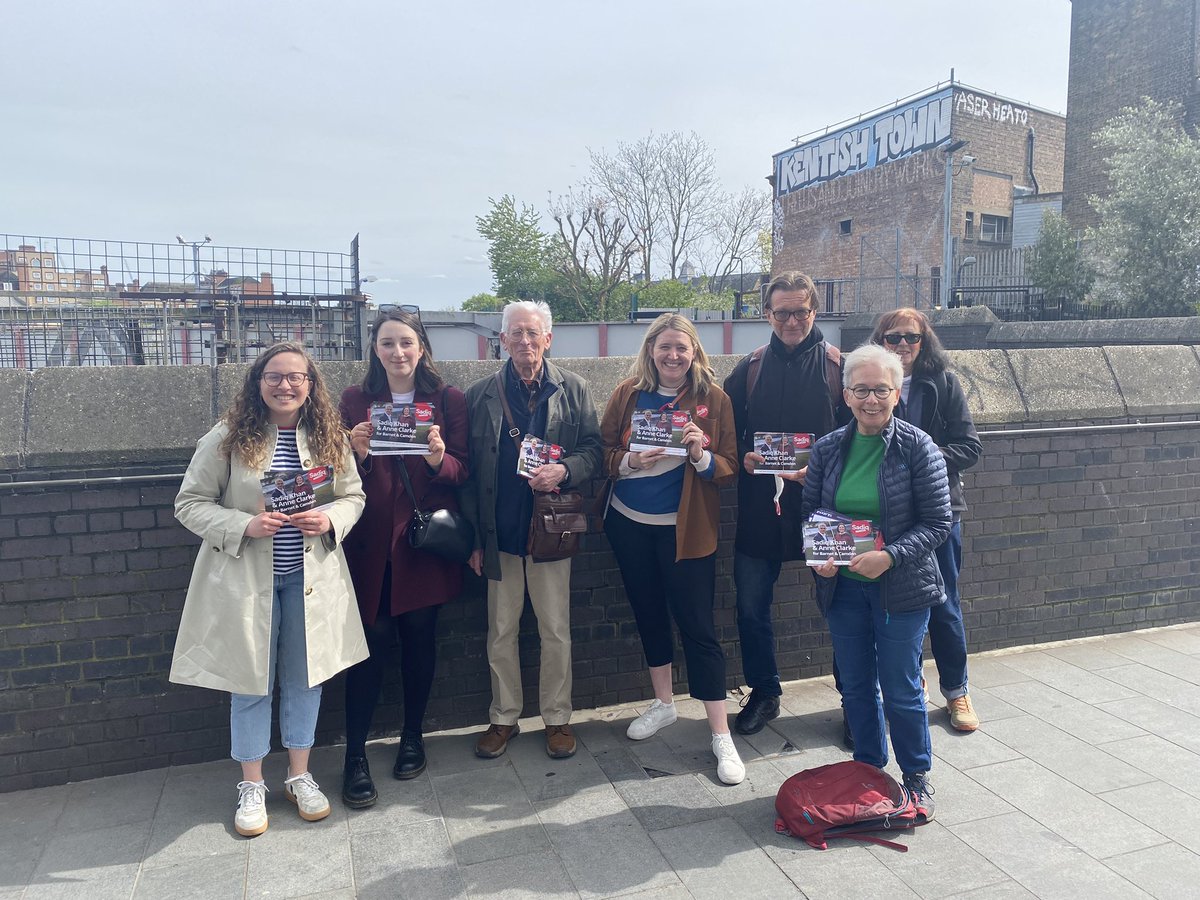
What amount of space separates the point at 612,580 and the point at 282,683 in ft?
5.65

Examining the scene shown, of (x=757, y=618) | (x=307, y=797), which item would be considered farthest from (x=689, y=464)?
(x=307, y=797)

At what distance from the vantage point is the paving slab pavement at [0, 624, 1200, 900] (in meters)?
3.08

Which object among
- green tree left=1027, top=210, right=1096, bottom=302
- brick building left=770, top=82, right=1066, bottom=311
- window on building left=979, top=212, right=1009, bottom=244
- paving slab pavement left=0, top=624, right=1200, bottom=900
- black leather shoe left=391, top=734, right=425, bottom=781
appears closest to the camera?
paving slab pavement left=0, top=624, right=1200, bottom=900

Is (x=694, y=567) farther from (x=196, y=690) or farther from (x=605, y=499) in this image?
(x=196, y=690)

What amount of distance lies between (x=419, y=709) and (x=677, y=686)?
1.50m

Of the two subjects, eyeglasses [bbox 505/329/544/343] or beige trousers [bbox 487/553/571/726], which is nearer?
eyeglasses [bbox 505/329/544/343]

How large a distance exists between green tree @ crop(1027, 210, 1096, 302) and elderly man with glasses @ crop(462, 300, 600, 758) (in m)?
17.8

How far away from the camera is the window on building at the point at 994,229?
34344 mm

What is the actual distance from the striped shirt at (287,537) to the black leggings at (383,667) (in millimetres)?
454

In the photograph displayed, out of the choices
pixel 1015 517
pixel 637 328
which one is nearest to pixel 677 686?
pixel 1015 517

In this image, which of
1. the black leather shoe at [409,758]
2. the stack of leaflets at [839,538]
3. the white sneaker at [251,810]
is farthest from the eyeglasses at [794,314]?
the white sneaker at [251,810]

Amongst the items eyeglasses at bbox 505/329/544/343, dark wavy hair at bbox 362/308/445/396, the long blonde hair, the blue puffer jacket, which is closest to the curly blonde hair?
dark wavy hair at bbox 362/308/445/396

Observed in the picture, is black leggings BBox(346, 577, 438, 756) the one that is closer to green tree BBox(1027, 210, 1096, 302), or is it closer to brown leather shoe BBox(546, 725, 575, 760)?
brown leather shoe BBox(546, 725, 575, 760)

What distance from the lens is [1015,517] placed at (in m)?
5.27
